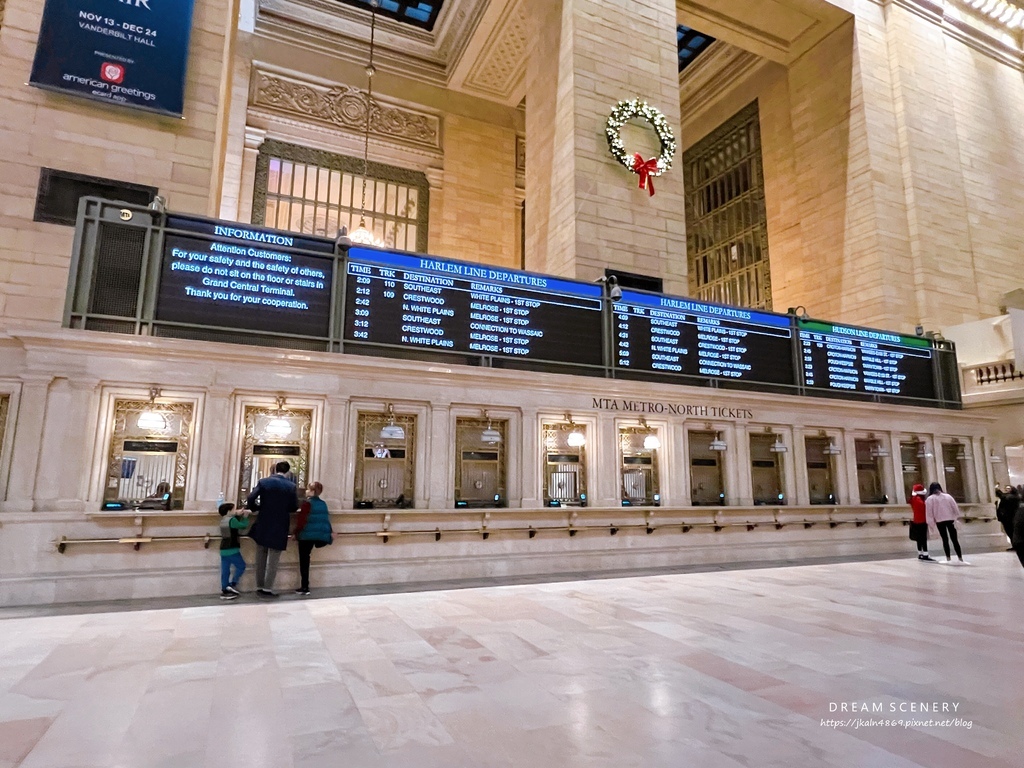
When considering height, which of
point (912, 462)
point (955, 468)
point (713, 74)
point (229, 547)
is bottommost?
point (229, 547)

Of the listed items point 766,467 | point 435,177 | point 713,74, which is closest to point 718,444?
point 766,467

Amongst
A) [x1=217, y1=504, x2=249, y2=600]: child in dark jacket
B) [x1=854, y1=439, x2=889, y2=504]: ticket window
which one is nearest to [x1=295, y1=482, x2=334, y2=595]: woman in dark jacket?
[x1=217, y1=504, x2=249, y2=600]: child in dark jacket

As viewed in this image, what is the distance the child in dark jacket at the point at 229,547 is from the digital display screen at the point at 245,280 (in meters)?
2.53

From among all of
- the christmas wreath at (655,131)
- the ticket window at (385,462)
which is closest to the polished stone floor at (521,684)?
the ticket window at (385,462)

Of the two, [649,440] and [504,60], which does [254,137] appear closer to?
[504,60]

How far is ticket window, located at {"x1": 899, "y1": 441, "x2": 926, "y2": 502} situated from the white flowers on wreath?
854cm

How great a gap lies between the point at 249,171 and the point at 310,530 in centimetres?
1427

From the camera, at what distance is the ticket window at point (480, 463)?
31.0 ft


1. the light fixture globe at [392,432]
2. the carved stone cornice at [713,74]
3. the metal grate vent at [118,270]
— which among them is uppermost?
the carved stone cornice at [713,74]

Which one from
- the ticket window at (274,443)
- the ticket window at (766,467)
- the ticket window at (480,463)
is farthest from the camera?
the ticket window at (766,467)

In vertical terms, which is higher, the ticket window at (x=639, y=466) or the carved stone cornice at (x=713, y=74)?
the carved stone cornice at (x=713, y=74)

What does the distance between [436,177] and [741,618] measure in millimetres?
17713

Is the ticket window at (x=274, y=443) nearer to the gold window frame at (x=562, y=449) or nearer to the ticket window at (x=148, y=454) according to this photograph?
the ticket window at (x=148, y=454)

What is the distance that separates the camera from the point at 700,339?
1135cm
